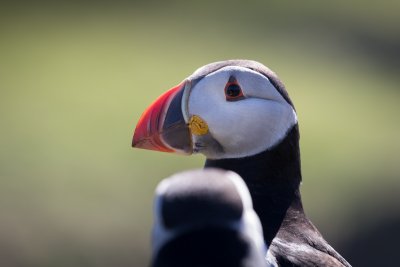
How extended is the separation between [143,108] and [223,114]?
178 inches

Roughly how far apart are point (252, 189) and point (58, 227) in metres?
3.42

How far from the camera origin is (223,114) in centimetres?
343

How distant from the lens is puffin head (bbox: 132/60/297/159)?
133 inches

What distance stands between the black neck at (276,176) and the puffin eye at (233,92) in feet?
0.52

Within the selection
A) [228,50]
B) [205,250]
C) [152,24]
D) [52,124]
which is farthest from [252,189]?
[152,24]

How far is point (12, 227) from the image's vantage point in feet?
21.7

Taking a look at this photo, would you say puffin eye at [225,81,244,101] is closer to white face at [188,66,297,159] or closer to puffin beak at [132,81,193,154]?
white face at [188,66,297,159]

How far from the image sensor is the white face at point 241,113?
11.0 ft

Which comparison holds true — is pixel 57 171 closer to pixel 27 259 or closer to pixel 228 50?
pixel 27 259

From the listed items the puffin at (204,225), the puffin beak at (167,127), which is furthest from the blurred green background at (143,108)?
the puffin at (204,225)

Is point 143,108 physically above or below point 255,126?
below

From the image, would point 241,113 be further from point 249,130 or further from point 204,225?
point 204,225

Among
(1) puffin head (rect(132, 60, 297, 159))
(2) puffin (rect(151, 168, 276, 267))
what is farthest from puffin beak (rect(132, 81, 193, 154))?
(2) puffin (rect(151, 168, 276, 267))

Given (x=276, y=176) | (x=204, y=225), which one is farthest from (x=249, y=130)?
(x=204, y=225)
